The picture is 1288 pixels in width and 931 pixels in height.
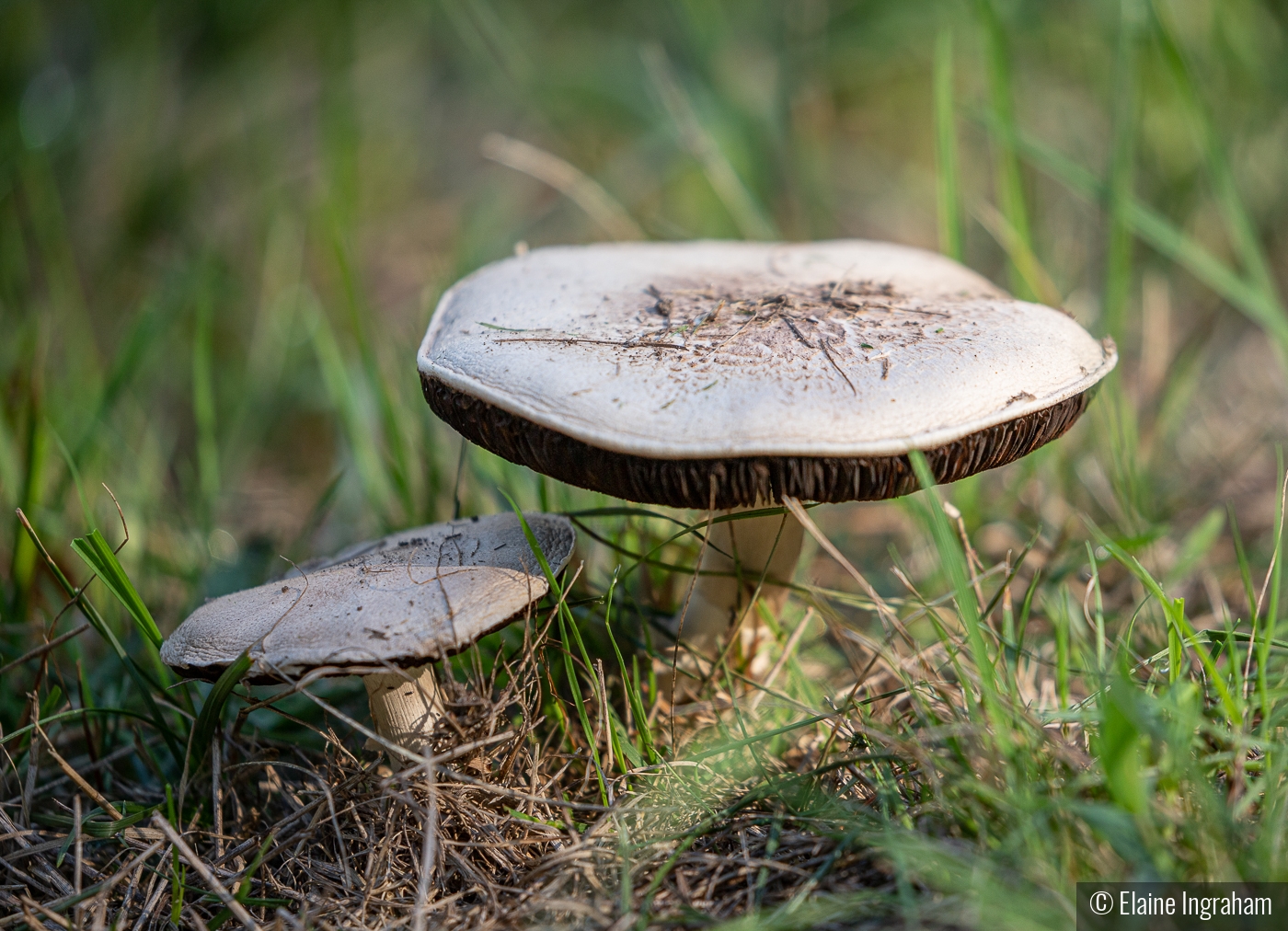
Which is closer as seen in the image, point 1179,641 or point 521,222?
point 1179,641

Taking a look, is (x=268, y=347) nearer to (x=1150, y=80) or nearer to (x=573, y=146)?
(x=573, y=146)

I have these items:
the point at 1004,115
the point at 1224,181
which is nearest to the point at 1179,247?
the point at 1224,181

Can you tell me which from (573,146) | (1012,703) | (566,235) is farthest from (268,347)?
(1012,703)

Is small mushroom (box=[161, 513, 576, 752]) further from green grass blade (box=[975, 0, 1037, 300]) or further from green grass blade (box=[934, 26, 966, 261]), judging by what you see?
green grass blade (box=[975, 0, 1037, 300])

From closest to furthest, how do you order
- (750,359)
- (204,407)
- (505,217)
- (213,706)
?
1. (750,359)
2. (213,706)
3. (204,407)
4. (505,217)

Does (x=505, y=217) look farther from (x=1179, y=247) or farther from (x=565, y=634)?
(x=565, y=634)
